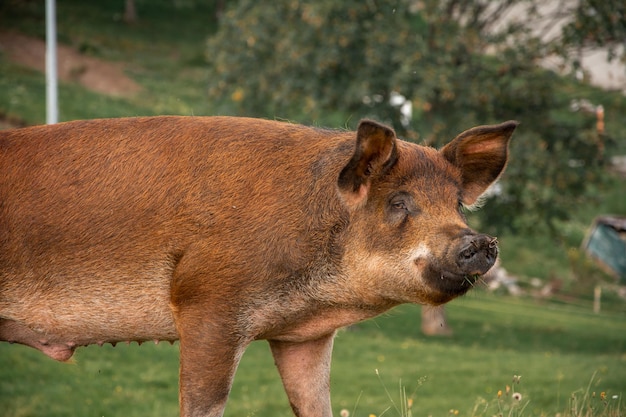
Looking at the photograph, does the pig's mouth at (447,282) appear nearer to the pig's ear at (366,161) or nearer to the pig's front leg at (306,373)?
the pig's ear at (366,161)

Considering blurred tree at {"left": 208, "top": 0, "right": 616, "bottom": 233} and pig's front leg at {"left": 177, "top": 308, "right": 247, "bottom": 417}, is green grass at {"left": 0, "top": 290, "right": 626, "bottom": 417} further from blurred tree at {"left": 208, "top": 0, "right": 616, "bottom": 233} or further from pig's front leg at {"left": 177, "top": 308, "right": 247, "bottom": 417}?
blurred tree at {"left": 208, "top": 0, "right": 616, "bottom": 233}

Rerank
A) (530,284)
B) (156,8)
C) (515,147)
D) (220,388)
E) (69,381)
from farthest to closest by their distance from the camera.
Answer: (156,8)
(530,284)
(515,147)
(69,381)
(220,388)

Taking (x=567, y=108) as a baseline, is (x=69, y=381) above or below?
below

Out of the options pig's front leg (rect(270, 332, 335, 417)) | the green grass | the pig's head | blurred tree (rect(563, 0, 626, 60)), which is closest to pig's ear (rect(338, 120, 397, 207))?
the pig's head

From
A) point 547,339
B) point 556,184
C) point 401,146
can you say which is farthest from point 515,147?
point 401,146

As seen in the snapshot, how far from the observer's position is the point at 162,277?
5.93 m

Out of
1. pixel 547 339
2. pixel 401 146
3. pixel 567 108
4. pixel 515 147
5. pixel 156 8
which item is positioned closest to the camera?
pixel 401 146

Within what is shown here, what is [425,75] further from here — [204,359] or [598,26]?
[204,359]

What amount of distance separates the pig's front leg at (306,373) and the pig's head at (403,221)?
26.7 inches

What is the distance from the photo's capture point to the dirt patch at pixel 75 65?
5044 cm

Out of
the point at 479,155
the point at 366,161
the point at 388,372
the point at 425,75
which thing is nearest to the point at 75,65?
the point at 425,75

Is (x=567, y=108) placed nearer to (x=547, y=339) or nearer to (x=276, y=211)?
(x=547, y=339)

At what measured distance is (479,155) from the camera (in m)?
6.45

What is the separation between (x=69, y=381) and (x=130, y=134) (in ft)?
36.7
